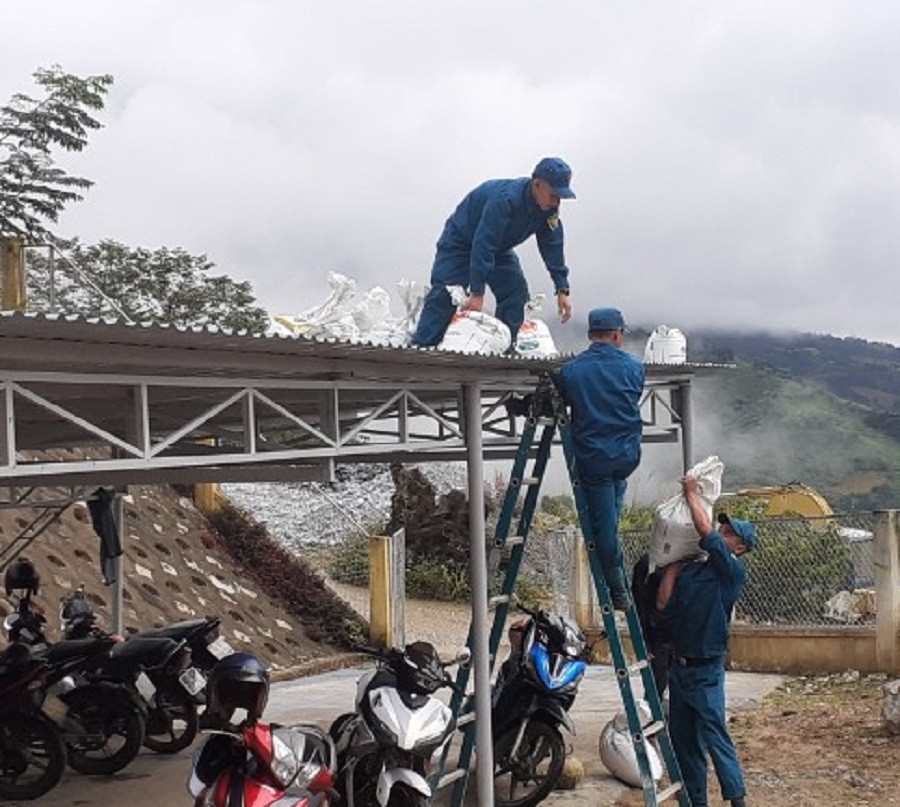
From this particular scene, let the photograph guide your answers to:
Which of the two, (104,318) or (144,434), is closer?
(104,318)

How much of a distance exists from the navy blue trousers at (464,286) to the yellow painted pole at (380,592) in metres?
5.74

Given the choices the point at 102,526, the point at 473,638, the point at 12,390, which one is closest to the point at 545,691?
the point at 473,638

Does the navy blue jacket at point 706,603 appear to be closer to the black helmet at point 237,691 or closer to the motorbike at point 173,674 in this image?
the black helmet at point 237,691

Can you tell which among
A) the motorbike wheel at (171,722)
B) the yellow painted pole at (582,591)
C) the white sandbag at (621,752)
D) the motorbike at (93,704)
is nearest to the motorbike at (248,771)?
the white sandbag at (621,752)

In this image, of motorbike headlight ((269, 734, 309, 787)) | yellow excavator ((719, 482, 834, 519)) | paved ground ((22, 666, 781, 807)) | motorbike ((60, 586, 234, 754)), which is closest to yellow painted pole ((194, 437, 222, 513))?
paved ground ((22, 666, 781, 807))

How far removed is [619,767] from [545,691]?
3.22ft

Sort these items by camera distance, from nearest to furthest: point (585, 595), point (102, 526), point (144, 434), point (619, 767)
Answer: point (144, 434)
point (619, 767)
point (102, 526)
point (585, 595)

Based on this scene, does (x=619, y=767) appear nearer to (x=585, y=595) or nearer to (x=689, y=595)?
(x=689, y=595)

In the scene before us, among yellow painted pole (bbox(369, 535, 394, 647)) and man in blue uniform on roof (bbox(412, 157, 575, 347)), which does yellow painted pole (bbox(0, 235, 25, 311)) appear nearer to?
man in blue uniform on roof (bbox(412, 157, 575, 347))

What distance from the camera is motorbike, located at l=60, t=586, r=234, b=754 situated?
7.86m

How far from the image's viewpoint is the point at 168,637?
313 inches

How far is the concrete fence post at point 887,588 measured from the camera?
11.0 m

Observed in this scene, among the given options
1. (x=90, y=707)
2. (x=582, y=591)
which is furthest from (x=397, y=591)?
(x=90, y=707)

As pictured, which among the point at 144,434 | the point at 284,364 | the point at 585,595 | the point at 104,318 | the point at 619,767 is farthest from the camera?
the point at 585,595
